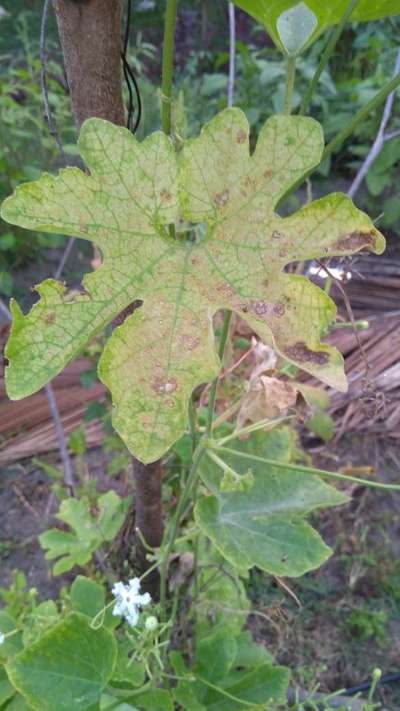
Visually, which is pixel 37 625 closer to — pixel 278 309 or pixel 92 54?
pixel 278 309

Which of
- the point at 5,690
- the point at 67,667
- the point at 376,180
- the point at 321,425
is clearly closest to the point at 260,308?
the point at 67,667

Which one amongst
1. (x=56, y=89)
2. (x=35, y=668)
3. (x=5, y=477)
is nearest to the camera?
(x=35, y=668)

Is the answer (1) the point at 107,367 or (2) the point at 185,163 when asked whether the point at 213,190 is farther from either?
(1) the point at 107,367

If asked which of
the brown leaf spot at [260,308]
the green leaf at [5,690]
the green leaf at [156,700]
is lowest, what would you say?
the green leaf at [5,690]

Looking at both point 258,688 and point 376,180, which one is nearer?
point 258,688

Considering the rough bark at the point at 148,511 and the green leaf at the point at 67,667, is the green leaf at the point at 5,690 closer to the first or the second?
the green leaf at the point at 67,667

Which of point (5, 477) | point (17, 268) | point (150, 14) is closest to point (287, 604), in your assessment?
point (5, 477)

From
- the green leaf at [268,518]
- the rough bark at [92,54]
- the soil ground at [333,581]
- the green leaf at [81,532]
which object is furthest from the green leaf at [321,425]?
the rough bark at [92,54]
